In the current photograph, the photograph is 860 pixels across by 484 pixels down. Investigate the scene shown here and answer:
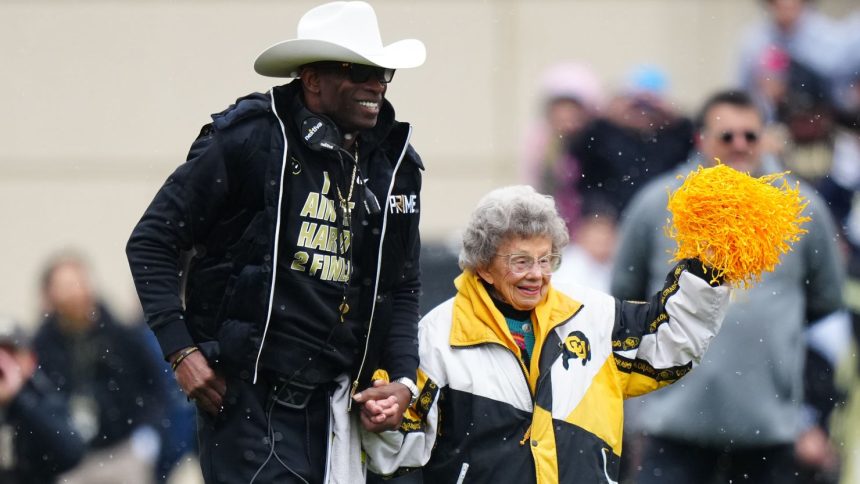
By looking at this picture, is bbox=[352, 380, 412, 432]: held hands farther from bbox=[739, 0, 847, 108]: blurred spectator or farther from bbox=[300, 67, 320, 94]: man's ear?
bbox=[739, 0, 847, 108]: blurred spectator

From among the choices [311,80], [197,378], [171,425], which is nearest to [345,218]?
[311,80]

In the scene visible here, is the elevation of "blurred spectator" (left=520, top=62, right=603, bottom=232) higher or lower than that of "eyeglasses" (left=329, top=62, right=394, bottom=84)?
lower

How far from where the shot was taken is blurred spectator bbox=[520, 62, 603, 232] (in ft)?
35.3

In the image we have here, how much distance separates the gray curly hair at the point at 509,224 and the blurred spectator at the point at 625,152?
404cm

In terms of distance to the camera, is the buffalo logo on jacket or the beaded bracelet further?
the buffalo logo on jacket

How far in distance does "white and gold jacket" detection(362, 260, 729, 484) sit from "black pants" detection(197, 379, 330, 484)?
25cm

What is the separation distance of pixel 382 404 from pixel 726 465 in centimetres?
282

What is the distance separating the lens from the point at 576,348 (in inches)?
251

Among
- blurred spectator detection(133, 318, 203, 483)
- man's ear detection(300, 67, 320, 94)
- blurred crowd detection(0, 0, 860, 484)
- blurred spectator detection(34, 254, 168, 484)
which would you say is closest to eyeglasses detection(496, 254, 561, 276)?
man's ear detection(300, 67, 320, 94)

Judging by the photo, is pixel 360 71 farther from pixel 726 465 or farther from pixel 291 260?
pixel 726 465

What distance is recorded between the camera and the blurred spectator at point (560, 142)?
10773 mm

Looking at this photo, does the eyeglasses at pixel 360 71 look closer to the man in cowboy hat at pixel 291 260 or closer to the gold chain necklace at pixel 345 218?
the man in cowboy hat at pixel 291 260

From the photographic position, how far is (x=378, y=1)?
15.2m

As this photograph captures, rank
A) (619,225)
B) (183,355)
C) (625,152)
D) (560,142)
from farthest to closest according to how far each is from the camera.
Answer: (560,142) < (625,152) < (619,225) < (183,355)
